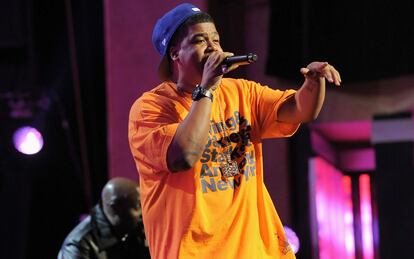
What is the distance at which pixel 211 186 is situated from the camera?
2744mm

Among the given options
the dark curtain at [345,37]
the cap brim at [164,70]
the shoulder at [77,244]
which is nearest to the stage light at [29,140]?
the dark curtain at [345,37]

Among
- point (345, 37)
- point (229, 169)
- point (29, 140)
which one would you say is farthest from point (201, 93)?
point (29, 140)

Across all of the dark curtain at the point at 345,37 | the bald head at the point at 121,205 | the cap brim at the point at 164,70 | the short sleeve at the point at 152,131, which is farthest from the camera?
the dark curtain at the point at 345,37

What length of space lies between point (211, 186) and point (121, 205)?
2.37 metres

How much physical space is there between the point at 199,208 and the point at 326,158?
5.15 m

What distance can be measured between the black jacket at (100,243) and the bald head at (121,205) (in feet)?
0.20

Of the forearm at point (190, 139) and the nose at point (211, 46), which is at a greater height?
the nose at point (211, 46)

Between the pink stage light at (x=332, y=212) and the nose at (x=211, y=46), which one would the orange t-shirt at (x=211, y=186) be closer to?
the nose at (x=211, y=46)

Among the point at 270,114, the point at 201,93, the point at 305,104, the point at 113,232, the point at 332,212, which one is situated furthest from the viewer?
the point at 332,212

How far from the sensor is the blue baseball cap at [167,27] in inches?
118

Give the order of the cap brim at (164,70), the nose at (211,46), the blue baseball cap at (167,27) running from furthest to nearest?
the cap brim at (164,70) < the blue baseball cap at (167,27) < the nose at (211,46)

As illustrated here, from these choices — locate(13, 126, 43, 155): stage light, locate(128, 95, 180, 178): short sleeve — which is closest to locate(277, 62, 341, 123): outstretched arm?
locate(128, 95, 180, 178): short sleeve

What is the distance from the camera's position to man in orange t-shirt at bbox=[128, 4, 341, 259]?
Result: 269cm

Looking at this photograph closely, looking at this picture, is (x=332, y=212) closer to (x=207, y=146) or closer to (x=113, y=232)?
(x=113, y=232)
